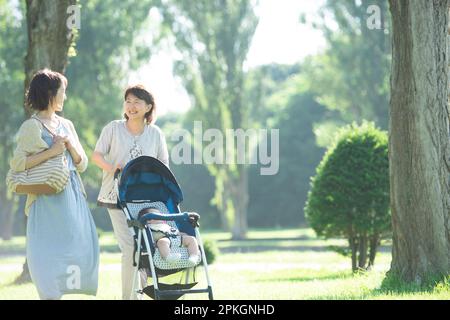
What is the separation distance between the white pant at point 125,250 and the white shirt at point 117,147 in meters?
0.15

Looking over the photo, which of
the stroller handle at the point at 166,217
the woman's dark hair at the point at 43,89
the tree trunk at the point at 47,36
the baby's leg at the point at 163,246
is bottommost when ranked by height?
the baby's leg at the point at 163,246

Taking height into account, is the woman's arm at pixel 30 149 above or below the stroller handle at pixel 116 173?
above

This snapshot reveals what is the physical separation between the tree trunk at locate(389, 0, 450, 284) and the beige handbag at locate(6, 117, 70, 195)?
→ 3702 millimetres

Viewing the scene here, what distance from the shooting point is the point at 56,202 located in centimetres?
689

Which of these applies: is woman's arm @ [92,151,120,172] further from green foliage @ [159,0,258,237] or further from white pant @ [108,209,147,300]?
green foliage @ [159,0,258,237]

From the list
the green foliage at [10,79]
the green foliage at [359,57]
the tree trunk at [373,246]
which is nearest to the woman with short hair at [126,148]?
the tree trunk at [373,246]

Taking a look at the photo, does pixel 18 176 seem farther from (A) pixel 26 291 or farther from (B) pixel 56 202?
(A) pixel 26 291

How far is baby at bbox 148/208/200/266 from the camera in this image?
6.99 meters

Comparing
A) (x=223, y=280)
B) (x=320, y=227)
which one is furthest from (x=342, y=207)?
(x=223, y=280)

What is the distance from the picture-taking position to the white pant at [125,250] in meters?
7.54

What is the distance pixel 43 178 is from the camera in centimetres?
678

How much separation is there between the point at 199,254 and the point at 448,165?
3.08m

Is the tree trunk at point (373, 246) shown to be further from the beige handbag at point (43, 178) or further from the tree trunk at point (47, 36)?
the beige handbag at point (43, 178)

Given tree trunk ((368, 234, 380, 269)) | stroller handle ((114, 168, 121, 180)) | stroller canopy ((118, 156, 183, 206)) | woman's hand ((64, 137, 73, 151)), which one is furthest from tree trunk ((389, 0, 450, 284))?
tree trunk ((368, 234, 380, 269))
